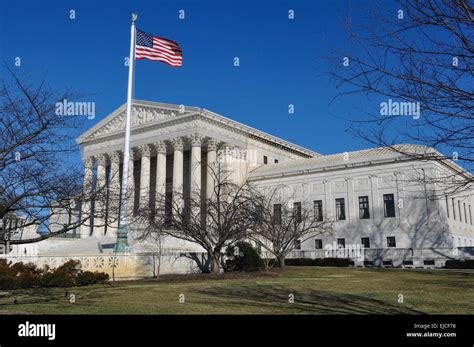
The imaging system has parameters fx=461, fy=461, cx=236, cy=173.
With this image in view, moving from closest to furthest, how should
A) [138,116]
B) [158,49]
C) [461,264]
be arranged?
[158,49] → [461,264] → [138,116]

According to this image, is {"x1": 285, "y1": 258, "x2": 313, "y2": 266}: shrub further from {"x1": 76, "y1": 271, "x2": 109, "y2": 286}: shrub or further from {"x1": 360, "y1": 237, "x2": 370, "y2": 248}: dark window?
{"x1": 76, "y1": 271, "x2": 109, "y2": 286}: shrub

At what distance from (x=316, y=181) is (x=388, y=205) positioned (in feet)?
33.3

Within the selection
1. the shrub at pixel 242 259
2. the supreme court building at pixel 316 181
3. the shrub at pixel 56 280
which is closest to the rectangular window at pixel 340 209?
the supreme court building at pixel 316 181

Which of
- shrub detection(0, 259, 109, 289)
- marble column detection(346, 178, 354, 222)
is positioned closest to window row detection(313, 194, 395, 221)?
marble column detection(346, 178, 354, 222)

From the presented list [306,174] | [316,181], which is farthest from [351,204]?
[306,174]

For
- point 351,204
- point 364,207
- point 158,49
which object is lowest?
point 364,207

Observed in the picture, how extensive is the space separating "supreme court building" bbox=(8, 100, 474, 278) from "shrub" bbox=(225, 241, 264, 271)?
33.3 feet

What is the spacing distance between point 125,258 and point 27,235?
87.1 ft

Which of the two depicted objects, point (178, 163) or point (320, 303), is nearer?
point (320, 303)

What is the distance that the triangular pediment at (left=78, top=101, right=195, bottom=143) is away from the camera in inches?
2509

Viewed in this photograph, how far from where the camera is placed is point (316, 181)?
61.8 metres

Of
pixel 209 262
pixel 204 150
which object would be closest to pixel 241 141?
pixel 204 150

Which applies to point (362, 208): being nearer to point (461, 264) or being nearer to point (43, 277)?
point (461, 264)
